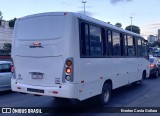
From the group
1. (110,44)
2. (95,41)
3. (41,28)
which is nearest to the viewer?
(41,28)

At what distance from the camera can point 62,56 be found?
22.3 ft

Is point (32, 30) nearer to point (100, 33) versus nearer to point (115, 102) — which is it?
point (100, 33)

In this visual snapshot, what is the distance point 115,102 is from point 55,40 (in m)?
3.93

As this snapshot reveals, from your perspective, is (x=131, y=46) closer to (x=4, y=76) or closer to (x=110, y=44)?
(x=110, y=44)

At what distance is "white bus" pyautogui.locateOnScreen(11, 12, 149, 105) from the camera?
22.3 ft

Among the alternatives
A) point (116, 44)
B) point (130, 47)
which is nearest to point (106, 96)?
point (116, 44)

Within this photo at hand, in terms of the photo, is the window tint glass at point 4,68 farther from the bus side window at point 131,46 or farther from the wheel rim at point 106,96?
the bus side window at point 131,46

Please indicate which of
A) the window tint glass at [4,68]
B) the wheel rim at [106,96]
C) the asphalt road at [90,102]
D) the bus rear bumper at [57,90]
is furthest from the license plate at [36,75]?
the window tint glass at [4,68]

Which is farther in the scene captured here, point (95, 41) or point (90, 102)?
point (90, 102)

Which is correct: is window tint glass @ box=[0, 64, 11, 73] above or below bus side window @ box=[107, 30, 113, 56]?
below

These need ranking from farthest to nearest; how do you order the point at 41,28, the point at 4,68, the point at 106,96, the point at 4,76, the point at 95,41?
the point at 4,68, the point at 4,76, the point at 106,96, the point at 95,41, the point at 41,28

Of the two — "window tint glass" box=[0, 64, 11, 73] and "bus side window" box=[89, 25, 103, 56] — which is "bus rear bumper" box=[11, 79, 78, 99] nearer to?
"bus side window" box=[89, 25, 103, 56]

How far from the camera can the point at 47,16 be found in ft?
24.0

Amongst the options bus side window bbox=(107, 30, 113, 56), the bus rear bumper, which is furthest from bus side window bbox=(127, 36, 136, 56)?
the bus rear bumper
